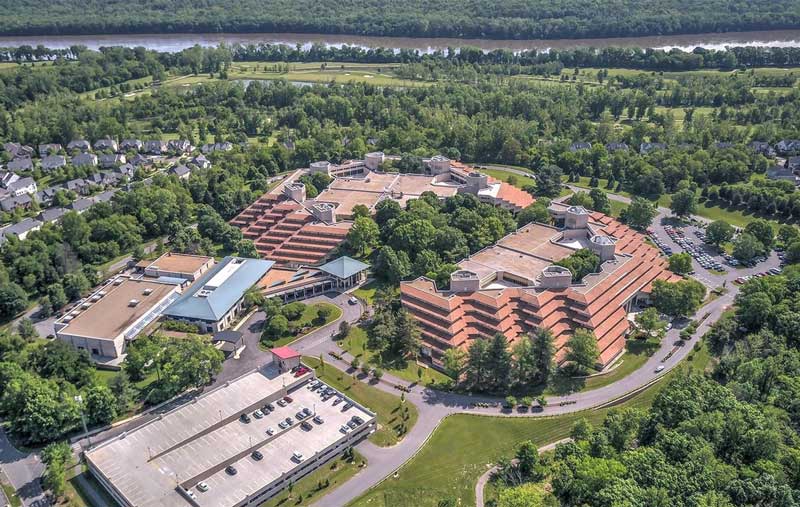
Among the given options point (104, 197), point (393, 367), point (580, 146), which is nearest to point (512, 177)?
point (580, 146)

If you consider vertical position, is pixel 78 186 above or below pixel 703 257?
above

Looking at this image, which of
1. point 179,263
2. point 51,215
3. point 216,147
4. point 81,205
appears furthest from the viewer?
point 216,147

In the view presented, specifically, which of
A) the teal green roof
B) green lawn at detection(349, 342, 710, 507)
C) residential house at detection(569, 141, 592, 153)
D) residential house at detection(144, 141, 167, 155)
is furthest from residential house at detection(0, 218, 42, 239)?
residential house at detection(569, 141, 592, 153)

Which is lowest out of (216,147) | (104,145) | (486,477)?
(486,477)

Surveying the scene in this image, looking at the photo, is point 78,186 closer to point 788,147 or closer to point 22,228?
point 22,228

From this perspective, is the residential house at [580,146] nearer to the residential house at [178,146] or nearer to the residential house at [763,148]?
the residential house at [763,148]

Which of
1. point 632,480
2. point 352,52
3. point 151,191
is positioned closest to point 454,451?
point 632,480

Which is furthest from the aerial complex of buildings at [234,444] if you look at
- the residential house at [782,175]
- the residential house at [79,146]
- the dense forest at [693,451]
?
the residential house at [782,175]

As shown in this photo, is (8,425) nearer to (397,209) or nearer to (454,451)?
(454,451)
